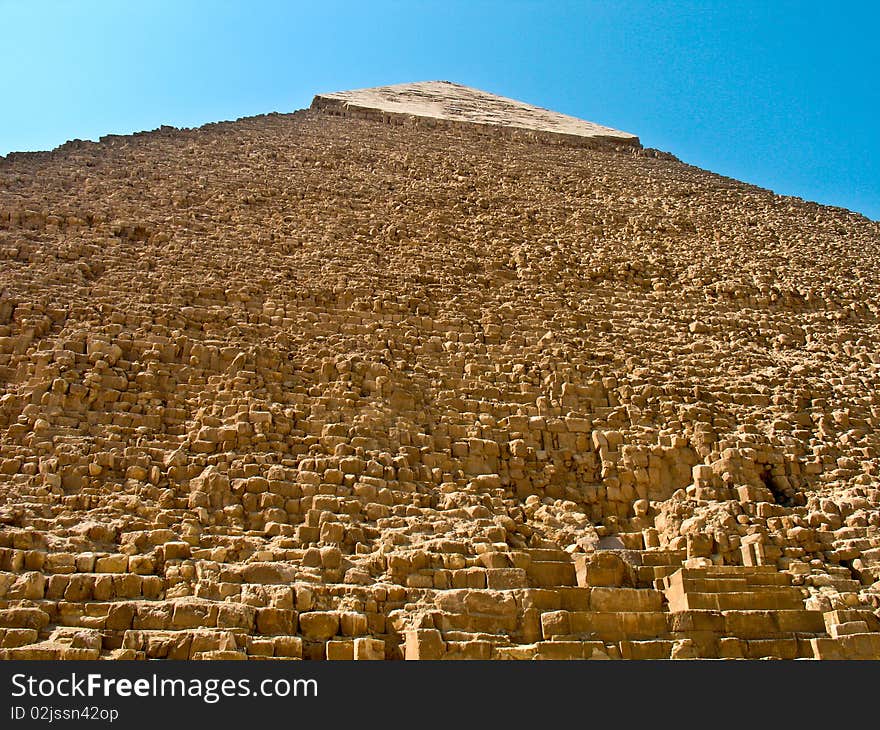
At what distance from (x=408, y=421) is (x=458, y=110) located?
10736 mm

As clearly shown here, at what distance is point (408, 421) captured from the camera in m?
6.30

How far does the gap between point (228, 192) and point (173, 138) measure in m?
2.13

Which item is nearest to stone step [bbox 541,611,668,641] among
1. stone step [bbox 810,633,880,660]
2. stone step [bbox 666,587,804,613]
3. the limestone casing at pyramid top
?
stone step [bbox 666,587,804,613]

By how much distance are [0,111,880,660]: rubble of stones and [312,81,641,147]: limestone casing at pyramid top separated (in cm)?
346

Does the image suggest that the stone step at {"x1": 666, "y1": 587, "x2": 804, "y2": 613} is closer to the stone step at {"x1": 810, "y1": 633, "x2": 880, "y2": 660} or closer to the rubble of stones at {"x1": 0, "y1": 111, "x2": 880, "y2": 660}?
the rubble of stones at {"x1": 0, "y1": 111, "x2": 880, "y2": 660}

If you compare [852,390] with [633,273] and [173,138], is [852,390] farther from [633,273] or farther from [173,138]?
[173,138]

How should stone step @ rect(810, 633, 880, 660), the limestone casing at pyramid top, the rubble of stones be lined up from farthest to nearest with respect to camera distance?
the limestone casing at pyramid top, stone step @ rect(810, 633, 880, 660), the rubble of stones

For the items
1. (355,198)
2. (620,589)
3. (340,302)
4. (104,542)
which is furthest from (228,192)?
(620,589)

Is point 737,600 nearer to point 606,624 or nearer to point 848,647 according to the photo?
point 848,647

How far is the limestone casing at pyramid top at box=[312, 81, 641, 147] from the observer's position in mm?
13820

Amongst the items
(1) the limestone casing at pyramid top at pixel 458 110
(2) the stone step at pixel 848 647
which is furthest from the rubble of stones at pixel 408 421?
(1) the limestone casing at pyramid top at pixel 458 110

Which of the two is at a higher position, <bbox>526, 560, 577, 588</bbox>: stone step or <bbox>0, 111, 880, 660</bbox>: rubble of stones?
<bbox>0, 111, 880, 660</bbox>: rubble of stones

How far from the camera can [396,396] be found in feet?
21.4

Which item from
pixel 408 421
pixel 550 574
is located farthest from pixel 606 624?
pixel 408 421
